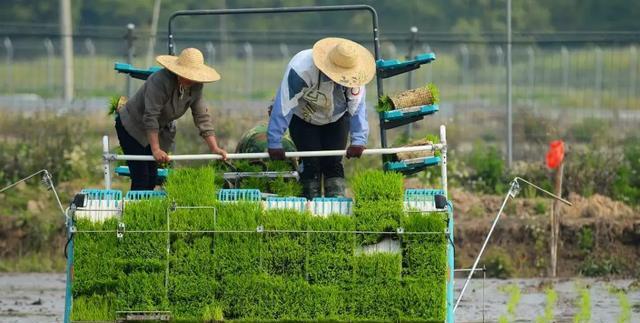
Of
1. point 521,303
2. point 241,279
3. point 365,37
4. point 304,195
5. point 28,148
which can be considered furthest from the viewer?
point 365,37

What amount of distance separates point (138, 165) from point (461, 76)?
11580 millimetres

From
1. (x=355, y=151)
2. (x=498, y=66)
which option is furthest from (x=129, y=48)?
(x=355, y=151)

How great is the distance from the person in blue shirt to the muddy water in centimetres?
185

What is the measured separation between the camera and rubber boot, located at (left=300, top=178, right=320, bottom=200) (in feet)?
38.6

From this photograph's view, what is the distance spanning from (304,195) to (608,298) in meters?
4.15

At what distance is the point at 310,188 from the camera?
464 inches

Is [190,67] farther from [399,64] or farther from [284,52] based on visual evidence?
[284,52]

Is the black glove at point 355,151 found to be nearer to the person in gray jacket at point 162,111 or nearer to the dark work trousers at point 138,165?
the person in gray jacket at point 162,111

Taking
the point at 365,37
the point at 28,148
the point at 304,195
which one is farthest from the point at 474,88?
the point at 304,195

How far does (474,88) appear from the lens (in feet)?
72.4

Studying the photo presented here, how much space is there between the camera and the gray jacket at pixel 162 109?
11.4 m

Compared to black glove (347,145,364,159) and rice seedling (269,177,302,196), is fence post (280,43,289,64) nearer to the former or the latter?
rice seedling (269,177,302,196)

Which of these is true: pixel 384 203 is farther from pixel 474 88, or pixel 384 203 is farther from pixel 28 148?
pixel 474 88

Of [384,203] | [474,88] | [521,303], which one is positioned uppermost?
[474,88]
